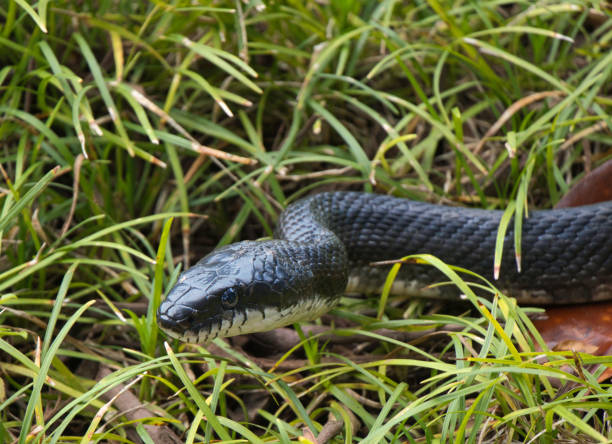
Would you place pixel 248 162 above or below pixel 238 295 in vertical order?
above

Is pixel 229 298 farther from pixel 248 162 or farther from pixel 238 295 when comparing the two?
pixel 248 162

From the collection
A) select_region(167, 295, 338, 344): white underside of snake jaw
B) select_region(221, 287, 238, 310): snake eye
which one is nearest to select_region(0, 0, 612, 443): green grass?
select_region(167, 295, 338, 344): white underside of snake jaw

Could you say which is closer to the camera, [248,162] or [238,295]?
Result: [238,295]

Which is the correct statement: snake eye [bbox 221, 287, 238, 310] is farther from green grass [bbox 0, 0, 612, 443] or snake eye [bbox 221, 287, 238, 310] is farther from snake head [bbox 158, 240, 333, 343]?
green grass [bbox 0, 0, 612, 443]

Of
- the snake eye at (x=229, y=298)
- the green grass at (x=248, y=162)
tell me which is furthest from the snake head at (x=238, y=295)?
the green grass at (x=248, y=162)

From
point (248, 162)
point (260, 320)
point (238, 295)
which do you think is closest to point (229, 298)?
point (238, 295)

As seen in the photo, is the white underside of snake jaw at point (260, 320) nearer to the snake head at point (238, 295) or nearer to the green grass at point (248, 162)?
the snake head at point (238, 295)
